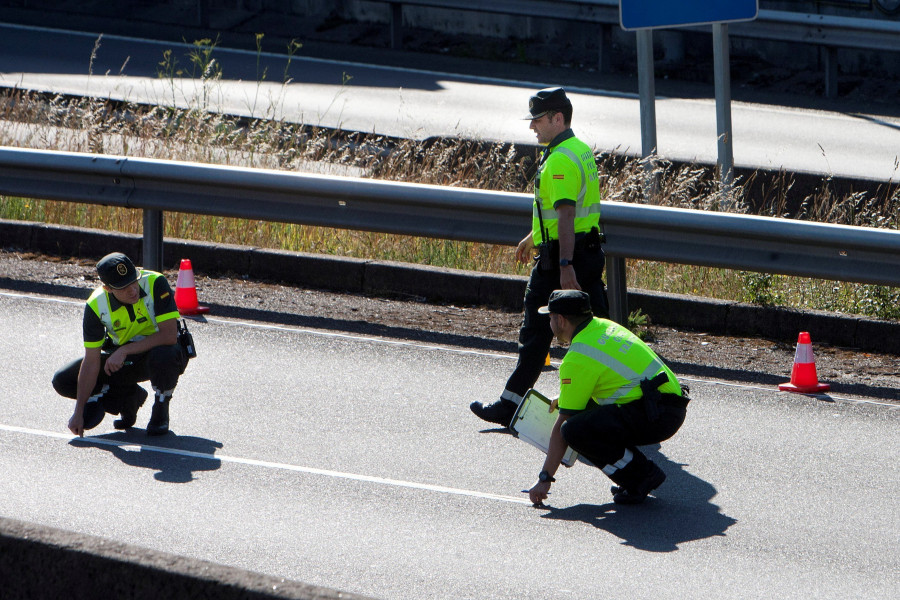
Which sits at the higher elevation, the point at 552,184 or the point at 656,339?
the point at 552,184

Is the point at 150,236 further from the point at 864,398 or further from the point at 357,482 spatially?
the point at 864,398

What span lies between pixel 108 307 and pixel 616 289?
12.7 ft

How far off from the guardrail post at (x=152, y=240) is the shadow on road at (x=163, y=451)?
309 centimetres

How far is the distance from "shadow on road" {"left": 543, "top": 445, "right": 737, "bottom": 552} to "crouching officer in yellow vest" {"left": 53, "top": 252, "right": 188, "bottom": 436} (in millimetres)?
2409

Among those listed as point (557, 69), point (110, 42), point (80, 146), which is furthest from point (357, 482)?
point (110, 42)

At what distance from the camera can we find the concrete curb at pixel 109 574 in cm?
329

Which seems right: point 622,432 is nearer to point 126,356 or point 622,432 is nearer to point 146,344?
point 146,344

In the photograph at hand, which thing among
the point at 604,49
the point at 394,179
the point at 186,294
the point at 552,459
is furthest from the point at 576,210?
the point at 604,49

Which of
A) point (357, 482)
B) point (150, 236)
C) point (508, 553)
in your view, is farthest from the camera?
point (150, 236)

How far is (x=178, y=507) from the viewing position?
20.5ft

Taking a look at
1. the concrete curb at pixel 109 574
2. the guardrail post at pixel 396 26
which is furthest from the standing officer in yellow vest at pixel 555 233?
the guardrail post at pixel 396 26

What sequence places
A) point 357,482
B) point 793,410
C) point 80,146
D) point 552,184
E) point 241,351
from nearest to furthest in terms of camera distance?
point 357,482 → point 552,184 → point 793,410 → point 241,351 → point 80,146

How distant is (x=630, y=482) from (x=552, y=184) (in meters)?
1.80

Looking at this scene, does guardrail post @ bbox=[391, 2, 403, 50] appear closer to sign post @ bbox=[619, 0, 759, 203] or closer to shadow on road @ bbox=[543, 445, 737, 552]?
sign post @ bbox=[619, 0, 759, 203]
